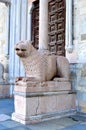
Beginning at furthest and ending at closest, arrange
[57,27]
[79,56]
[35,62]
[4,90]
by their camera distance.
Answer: [4,90], [57,27], [79,56], [35,62]

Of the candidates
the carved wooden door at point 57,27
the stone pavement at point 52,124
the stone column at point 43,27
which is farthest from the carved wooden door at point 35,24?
the stone pavement at point 52,124

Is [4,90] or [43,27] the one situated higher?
[43,27]

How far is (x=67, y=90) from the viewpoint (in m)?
4.09

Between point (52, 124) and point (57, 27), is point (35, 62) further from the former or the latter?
point (57, 27)

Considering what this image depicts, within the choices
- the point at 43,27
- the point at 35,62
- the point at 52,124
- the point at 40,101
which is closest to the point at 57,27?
the point at 43,27

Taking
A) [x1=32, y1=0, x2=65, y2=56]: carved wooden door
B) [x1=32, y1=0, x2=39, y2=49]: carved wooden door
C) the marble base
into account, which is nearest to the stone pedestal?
[x1=32, y1=0, x2=65, y2=56]: carved wooden door

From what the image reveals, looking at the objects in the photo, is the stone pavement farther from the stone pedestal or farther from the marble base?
the marble base

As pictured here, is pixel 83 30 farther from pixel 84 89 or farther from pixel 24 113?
pixel 24 113

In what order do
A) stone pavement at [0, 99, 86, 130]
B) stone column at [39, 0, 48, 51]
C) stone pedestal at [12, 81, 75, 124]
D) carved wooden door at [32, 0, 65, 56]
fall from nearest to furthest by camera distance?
stone pavement at [0, 99, 86, 130] < stone pedestal at [12, 81, 75, 124] < stone column at [39, 0, 48, 51] < carved wooden door at [32, 0, 65, 56]

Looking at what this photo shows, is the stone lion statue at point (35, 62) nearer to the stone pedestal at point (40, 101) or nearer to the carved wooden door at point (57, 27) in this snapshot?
the stone pedestal at point (40, 101)

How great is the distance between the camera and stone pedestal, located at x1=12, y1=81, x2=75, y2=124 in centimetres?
344

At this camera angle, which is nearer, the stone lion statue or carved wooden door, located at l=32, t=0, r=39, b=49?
the stone lion statue

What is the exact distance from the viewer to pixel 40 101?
3594 millimetres

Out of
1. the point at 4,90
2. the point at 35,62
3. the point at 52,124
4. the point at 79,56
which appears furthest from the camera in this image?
the point at 4,90
